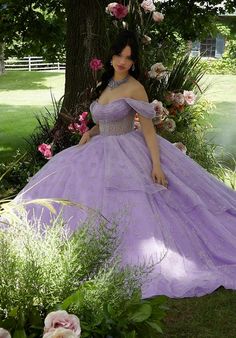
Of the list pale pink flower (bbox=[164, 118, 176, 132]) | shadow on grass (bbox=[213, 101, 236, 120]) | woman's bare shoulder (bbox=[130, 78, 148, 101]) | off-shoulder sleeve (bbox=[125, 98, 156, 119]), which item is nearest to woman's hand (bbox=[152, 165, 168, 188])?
off-shoulder sleeve (bbox=[125, 98, 156, 119])

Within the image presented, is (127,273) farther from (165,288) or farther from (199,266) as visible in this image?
(199,266)

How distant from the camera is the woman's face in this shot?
4.90 m

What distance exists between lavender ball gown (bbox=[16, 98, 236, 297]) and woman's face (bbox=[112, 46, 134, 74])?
0.83 ft

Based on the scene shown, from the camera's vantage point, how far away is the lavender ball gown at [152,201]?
4.47 meters

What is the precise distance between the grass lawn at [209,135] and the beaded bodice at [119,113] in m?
1.56

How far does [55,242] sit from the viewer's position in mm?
2459

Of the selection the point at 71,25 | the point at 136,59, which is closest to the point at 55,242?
the point at 136,59

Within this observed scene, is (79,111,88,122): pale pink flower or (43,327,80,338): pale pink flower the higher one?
(43,327,80,338): pale pink flower

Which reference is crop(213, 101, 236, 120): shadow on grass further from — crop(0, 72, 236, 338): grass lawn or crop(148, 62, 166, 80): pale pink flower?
crop(148, 62, 166, 80): pale pink flower

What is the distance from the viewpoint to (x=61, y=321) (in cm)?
207

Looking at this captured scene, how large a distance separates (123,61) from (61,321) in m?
3.20

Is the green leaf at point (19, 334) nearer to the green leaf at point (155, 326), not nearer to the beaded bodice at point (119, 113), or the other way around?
the green leaf at point (155, 326)

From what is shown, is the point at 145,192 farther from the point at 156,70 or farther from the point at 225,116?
the point at 225,116

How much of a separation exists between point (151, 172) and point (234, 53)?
25.2 m
